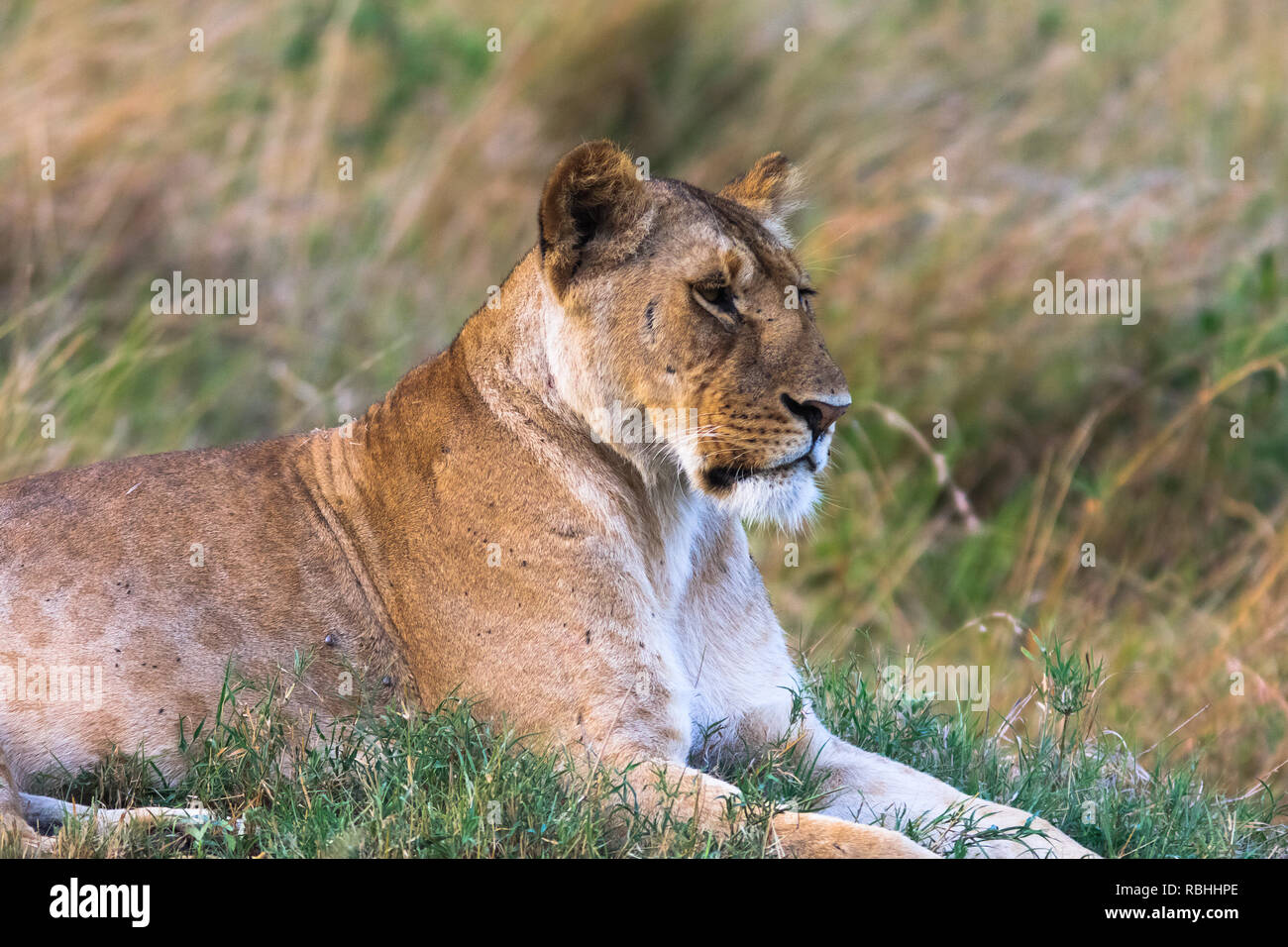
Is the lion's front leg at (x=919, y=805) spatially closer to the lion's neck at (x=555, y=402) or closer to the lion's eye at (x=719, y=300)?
the lion's neck at (x=555, y=402)

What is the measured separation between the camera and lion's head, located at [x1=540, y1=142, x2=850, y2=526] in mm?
3984

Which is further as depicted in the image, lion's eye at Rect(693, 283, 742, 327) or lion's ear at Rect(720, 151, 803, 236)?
lion's ear at Rect(720, 151, 803, 236)

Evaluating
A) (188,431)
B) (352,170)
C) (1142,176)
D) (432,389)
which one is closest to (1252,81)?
(1142,176)

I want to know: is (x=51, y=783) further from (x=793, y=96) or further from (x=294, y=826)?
(x=793, y=96)

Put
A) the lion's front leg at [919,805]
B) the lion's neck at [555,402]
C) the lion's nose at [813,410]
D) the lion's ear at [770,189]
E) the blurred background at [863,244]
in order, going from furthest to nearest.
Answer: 1. the blurred background at [863,244]
2. the lion's ear at [770,189]
3. the lion's neck at [555,402]
4. the lion's nose at [813,410]
5. the lion's front leg at [919,805]

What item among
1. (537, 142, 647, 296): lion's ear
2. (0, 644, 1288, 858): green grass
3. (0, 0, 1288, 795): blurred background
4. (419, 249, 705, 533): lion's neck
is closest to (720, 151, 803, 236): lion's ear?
(537, 142, 647, 296): lion's ear

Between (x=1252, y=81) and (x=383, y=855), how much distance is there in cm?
830

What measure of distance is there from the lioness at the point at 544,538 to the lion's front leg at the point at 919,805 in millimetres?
10

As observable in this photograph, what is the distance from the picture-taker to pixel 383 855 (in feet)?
11.1


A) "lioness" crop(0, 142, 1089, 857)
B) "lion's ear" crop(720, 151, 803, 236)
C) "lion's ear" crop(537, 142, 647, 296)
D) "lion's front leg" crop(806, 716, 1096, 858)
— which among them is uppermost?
"lion's ear" crop(720, 151, 803, 236)

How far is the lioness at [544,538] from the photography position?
3.99 m

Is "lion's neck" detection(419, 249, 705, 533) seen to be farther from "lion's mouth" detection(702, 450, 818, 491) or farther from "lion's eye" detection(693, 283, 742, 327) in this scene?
"lion's eye" detection(693, 283, 742, 327)

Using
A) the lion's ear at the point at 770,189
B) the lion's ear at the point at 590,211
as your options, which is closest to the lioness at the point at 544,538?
the lion's ear at the point at 590,211

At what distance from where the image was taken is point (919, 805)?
4152 millimetres
